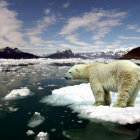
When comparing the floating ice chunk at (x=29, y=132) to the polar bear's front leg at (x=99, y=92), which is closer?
the floating ice chunk at (x=29, y=132)

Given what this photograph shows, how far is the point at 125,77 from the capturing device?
5512 millimetres

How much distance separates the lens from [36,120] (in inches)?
242

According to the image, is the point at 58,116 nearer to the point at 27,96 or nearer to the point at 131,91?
the point at 131,91

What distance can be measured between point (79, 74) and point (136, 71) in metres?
2.24

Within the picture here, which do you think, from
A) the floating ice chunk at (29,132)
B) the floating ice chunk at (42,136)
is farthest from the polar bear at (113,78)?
the floating ice chunk at (29,132)

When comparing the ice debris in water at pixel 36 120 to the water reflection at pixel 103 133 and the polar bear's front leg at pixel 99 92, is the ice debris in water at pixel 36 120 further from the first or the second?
the polar bear's front leg at pixel 99 92

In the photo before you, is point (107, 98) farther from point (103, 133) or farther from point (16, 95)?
point (16, 95)

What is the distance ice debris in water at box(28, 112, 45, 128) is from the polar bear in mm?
1742

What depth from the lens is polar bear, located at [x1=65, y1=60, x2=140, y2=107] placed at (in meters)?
5.50

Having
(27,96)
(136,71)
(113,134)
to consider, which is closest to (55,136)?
(113,134)

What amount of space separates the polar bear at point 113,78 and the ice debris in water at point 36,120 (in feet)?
Result: 5.71

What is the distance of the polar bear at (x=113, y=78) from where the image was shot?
5504 mm

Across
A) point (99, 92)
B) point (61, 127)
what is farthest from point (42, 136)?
point (99, 92)

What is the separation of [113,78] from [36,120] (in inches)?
102
